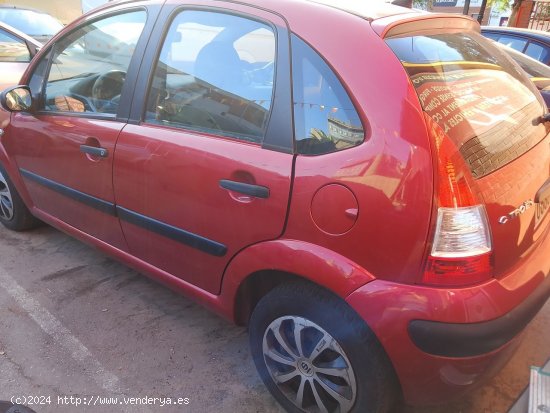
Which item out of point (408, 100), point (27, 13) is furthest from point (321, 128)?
point (27, 13)

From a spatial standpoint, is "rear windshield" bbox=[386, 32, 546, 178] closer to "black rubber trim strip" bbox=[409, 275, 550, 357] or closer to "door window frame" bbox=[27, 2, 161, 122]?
"black rubber trim strip" bbox=[409, 275, 550, 357]

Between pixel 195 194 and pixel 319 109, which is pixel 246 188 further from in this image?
pixel 319 109

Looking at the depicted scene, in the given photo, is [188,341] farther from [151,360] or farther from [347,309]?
[347,309]

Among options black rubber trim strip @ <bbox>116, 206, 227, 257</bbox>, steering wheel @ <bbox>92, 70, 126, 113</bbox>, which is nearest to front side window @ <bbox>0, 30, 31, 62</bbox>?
steering wheel @ <bbox>92, 70, 126, 113</bbox>

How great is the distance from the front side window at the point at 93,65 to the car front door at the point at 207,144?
0.23 m

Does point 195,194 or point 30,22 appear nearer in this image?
point 195,194

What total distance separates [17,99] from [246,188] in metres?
1.85

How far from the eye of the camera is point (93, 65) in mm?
2639

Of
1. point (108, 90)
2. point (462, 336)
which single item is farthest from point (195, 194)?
point (462, 336)

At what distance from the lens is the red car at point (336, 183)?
4.96 ft

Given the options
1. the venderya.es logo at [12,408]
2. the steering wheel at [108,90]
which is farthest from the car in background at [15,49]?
the venderya.es logo at [12,408]

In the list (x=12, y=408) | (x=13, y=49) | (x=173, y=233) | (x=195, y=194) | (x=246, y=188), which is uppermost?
(x=246, y=188)

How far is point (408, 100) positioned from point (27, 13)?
7740 millimetres

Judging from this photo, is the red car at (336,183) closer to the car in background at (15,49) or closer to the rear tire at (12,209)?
the rear tire at (12,209)
